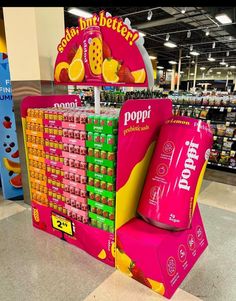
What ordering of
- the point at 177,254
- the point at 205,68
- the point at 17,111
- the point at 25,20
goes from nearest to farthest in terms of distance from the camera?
the point at 177,254 < the point at 25,20 < the point at 17,111 < the point at 205,68

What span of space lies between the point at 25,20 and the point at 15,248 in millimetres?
2385

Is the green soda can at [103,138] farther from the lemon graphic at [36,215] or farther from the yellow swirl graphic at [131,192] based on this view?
the lemon graphic at [36,215]

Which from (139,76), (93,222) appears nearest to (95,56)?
(139,76)

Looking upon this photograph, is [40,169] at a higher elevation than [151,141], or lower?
lower

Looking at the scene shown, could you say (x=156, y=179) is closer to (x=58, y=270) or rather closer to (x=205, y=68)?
(x=58, y=270)

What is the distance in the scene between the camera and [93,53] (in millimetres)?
1912

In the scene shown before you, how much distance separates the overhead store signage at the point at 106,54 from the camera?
1.71 metres

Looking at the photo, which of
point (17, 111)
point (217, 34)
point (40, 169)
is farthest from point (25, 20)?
point (217, 34)

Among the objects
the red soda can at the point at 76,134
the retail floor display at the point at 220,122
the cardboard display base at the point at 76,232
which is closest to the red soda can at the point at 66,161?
the red soda can at the point at 76,134

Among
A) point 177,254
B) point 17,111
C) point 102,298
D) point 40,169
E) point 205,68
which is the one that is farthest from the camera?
point 205,68

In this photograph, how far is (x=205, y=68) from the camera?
28.9m

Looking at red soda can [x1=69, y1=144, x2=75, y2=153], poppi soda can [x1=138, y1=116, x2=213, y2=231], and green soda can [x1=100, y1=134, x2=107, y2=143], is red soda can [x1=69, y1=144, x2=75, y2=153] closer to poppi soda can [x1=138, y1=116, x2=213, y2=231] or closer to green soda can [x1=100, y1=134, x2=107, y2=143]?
green soda can [x1=100, y1=134, x2=107, y2=143]

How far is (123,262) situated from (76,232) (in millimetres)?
535

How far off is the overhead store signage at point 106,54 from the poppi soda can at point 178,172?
17.1 inches
